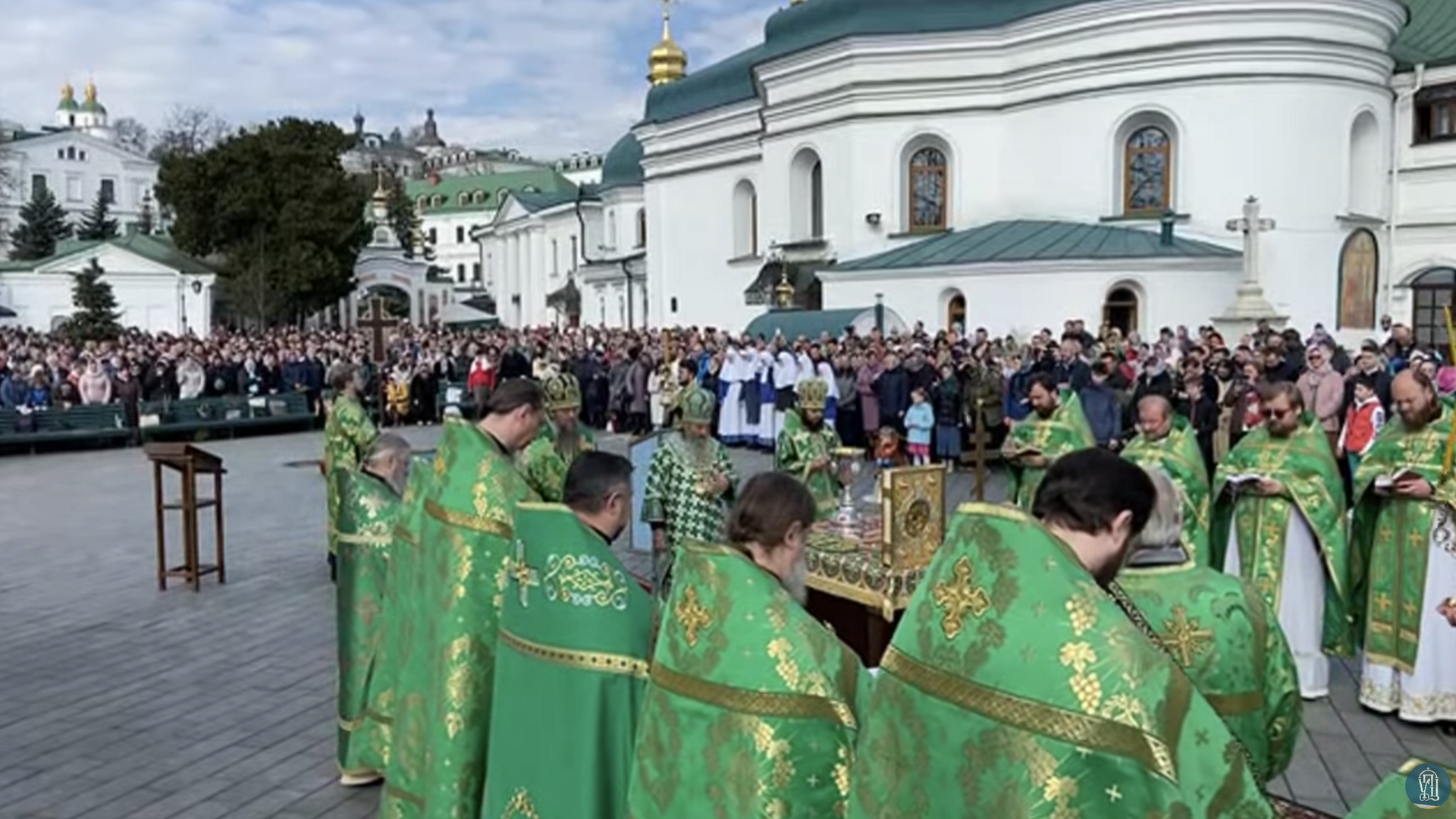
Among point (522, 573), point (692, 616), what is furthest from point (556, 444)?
point (692, 616)

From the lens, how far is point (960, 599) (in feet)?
8.03

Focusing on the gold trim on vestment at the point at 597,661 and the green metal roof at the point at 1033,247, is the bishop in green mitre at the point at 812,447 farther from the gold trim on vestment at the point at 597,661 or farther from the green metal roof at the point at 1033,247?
the green metal roof at the point at 1033,247

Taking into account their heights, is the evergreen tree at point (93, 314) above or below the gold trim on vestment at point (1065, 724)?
above

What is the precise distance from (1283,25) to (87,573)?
27.1 metres

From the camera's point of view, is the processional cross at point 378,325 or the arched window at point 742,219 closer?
the processional cross at point 378,325

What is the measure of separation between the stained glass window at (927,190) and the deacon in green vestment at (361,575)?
28.5 m

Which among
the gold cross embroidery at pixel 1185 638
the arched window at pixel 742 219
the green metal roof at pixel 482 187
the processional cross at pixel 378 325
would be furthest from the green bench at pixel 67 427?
the green metal roof at pixel 482 187

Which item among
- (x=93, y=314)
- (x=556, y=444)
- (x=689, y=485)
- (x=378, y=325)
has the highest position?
(x=93, y=314)

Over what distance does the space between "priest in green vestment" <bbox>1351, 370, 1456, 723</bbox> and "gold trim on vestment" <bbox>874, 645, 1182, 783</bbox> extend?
5.58m

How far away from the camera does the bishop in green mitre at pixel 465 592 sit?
473cm

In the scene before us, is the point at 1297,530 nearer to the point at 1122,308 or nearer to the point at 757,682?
the point at 757,682

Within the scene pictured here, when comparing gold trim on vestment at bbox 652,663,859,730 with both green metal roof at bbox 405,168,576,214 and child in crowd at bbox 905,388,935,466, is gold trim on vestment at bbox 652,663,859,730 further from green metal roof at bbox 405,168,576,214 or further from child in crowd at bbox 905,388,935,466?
green metal roof at bbox 405,168,576,214

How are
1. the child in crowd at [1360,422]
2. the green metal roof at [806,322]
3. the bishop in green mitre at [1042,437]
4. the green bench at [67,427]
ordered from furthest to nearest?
the green metal roof at [806,322], the green bench at [67,427], the child in crowd at [1360,422], the bishop in green mitre at [1042,437]

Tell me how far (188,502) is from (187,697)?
10.4 ft
